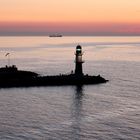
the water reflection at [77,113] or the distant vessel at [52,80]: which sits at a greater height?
the distant vessel at [52,80]

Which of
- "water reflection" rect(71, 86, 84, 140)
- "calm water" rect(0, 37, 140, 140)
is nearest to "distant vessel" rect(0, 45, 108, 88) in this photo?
"calm water" rect(0, 37, 140, 140)

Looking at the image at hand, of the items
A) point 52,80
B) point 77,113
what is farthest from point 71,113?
point 52,80

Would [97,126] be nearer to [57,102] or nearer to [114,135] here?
[114,135]

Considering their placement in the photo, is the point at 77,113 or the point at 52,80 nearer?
the point at 77,113

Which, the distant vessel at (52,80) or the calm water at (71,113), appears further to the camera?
the distant vessel at (52,80)

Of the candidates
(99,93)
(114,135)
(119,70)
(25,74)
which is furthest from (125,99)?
(119,70)

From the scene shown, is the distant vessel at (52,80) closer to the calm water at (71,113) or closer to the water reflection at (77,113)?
the calm water at (71,113)

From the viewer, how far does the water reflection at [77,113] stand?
51419 mm

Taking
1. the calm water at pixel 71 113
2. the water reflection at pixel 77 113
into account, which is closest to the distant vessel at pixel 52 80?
the calm water at pixel 71 113

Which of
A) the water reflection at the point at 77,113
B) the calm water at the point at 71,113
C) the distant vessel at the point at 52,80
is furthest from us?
the distant vessel at the point at 52,80

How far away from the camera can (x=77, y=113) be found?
63.2 metres

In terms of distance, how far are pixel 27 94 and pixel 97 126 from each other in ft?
101

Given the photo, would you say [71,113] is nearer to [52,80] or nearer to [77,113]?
[77,113]

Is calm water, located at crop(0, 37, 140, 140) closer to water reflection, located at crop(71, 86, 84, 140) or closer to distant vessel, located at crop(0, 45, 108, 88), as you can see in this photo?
water reflection, located at crop(71, 86, 84, 140)
